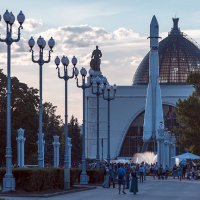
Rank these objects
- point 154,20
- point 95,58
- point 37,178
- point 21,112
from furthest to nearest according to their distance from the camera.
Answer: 1. point 154,20
2. point 95,58
3. point 21,112
4. point 37,178

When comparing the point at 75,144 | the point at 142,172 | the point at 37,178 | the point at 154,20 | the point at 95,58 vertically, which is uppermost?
the point at 154,20

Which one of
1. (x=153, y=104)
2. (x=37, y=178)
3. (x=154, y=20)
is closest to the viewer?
(x=37, y=178)

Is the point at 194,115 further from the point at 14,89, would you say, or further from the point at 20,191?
the point at 20,191

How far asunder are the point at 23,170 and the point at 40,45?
21.7 ft

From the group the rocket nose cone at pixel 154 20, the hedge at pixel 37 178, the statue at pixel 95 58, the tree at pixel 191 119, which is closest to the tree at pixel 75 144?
the statue at pixel 95 58

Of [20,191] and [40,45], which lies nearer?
[20,191]

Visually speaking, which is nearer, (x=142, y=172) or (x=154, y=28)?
(x=142, y=172)

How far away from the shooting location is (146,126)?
160 meters

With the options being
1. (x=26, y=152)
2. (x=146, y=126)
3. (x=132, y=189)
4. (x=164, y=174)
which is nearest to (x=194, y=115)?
(x=164, y=174)

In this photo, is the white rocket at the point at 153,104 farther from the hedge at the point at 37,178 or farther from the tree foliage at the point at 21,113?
the hedge at the point at 37,178

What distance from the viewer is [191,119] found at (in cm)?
9394

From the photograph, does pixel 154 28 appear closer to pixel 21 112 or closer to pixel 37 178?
pixel 21 112

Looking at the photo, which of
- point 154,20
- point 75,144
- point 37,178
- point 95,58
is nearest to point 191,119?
point 75,144

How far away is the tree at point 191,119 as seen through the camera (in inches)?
3671
